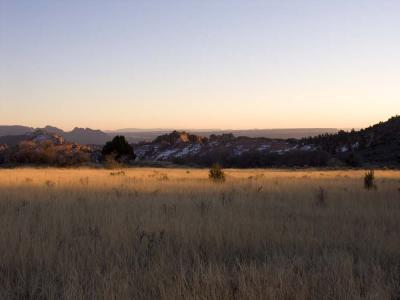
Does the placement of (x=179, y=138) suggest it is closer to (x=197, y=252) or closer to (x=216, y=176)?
(x=216, y=176)

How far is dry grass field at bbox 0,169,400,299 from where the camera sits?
178 inches

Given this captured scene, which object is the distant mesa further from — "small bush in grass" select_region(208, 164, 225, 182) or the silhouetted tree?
"small bush in grass" select_region(208, 164, 225, 182)

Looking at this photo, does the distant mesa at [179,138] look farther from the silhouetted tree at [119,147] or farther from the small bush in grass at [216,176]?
the small bush in grass at [216,176]

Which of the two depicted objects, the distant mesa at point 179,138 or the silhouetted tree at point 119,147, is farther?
the distant mesa at point 179,138

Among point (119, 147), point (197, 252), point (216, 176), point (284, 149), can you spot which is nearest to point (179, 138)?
point (284, 149)

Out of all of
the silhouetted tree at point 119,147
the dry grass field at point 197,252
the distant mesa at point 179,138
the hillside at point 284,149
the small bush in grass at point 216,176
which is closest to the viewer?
the dry grass field at point 197,252

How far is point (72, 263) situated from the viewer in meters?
5.56

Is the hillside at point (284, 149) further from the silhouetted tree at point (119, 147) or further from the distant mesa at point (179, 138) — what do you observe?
the silhouetted tree at point (119, 147)

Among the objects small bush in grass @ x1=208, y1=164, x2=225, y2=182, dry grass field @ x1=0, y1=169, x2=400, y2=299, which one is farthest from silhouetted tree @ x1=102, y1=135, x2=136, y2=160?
dry grass field @ x1=0, y1=169, x2=400, y2=299

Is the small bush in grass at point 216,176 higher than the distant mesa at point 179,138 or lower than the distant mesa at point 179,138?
lower

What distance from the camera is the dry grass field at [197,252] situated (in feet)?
14.8

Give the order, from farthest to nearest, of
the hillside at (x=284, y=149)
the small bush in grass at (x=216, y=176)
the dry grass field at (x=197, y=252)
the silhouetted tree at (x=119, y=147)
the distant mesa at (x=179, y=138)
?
the distant mesa at (x=179, y=138) → the hillside at (x=284, y=149) → the silhouetted tree at (x=119, y=147) → the small bush in grass at (x=216, y=176) → the dry grass field at (x=197, y=252)

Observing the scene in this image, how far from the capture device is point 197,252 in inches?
243

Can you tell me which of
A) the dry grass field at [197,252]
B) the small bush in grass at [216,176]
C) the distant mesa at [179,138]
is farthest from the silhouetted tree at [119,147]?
the dry grass field at [197,252]
